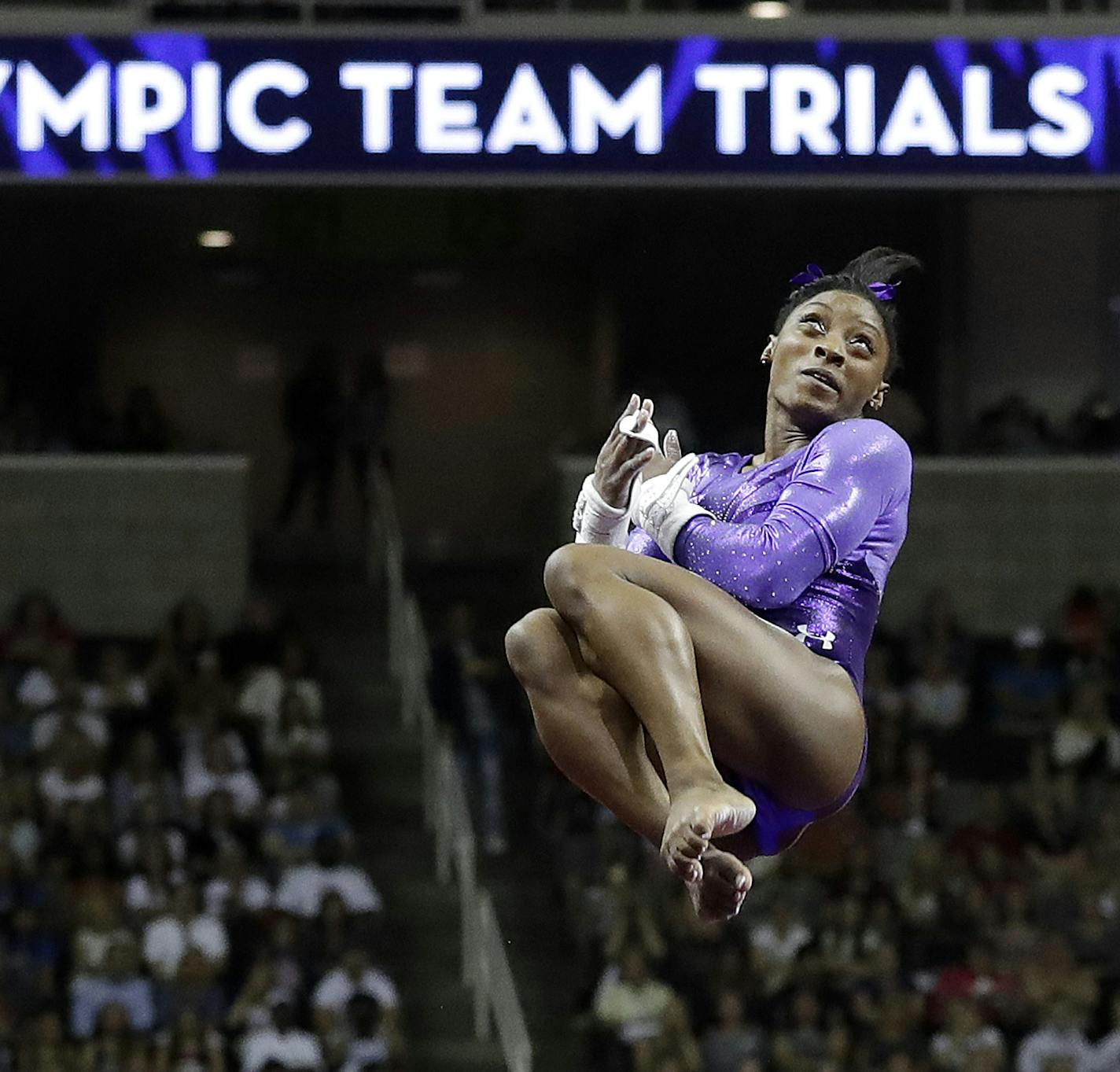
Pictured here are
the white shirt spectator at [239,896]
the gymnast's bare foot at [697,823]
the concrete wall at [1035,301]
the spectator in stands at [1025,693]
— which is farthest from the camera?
the concrete wall at [1035,301]

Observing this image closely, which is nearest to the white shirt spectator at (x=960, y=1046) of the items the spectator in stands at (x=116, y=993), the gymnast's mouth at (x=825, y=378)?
the spectator in stands at (x=116, y=993)

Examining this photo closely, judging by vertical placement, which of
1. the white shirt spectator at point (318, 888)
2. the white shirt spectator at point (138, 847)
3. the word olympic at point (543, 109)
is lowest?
the white shirt spectator at point (318, 888)

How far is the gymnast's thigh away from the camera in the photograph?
4289mm

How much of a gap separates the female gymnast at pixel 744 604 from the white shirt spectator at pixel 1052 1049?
5.96m

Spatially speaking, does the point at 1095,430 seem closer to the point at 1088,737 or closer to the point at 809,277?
the point at 1088,737

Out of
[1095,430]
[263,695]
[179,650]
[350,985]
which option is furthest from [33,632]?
[1095,430]

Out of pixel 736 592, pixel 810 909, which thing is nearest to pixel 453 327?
pixel 810 909

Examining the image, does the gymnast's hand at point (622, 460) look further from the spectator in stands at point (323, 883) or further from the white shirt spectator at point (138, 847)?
the white shirt spectator at point (138, 847)

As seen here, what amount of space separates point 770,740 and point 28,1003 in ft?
21.6

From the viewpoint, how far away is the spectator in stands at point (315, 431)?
642 inches

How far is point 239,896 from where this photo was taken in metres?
10.8

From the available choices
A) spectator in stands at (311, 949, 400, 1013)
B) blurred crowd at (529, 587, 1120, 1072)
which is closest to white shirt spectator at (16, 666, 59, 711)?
spectator in stands at (311, 949, 400, 1013)

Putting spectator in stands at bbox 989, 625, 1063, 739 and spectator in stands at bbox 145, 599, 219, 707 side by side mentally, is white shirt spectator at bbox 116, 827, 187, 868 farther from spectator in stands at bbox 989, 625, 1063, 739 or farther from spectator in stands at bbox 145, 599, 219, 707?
spectator in stands at bbox 989, 625, 1063, 739

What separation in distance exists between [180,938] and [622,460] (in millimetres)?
6494
